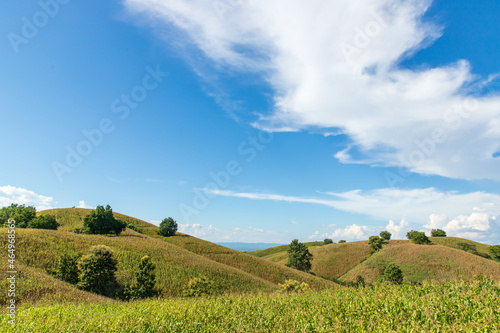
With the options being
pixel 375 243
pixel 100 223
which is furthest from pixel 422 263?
pixel 100 223

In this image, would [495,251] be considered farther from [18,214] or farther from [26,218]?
[18,214]

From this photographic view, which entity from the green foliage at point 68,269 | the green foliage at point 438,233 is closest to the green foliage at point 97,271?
the green foliage at point 68,269

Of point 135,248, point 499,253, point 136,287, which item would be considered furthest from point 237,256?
point 499,253

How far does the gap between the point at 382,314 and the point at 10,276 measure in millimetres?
31830

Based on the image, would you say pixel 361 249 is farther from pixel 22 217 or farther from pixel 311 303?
pixel 22 217

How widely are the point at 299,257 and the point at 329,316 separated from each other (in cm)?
8073

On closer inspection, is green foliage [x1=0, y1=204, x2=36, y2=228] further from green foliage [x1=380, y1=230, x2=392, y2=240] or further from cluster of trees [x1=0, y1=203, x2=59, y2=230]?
green foliage [x1=380, y1=230, x2=392, y2=240]

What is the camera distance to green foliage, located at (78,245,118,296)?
33.3 metres

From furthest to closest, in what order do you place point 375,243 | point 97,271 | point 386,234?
1. point 386,234
2. point 375,243
3. point 97,271

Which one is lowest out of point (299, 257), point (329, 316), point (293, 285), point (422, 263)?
point (422, 263)

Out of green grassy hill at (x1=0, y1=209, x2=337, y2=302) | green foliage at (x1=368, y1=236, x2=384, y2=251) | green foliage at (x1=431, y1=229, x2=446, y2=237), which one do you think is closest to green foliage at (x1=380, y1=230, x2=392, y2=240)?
green foliage at (x1=368, y1=236, x2=384, y2=251)

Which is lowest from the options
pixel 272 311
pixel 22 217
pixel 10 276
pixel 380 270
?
pixel 380 270

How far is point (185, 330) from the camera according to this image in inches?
289

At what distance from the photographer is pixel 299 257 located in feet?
271
